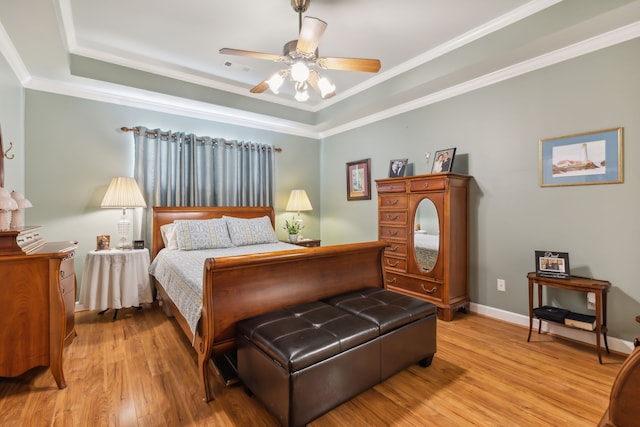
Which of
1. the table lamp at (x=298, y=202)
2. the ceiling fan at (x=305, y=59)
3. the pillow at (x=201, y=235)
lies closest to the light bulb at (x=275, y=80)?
the ceiling fan at (x=305, y=59)

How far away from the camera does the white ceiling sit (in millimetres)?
2414

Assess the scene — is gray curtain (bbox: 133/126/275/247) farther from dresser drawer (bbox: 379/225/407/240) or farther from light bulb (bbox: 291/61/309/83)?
light bulb (bbox: 291/61/309/83)

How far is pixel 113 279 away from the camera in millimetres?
3172

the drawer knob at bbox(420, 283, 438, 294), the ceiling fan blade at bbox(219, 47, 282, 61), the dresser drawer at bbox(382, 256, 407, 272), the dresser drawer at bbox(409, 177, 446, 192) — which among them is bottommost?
the drawer knob at bbox(420, 283, 438, 294)

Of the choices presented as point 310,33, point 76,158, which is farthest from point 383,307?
point 76,158

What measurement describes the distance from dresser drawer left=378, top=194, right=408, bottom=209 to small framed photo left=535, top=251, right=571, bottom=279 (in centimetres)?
139

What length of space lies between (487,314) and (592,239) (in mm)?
1242

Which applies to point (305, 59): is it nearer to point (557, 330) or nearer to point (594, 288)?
point (594, 288)

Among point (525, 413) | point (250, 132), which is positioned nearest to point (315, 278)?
point (525, 413)

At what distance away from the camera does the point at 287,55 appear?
95.5 inches

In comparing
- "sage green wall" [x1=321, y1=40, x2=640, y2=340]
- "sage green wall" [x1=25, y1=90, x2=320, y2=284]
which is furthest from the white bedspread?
"sage green wall" [x1=321, y1=40, x2=640, y2=340]

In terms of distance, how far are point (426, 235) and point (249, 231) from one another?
7.31 feet

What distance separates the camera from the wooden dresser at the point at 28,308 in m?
1.92

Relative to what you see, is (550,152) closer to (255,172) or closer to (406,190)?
(406,190)
